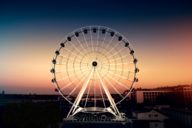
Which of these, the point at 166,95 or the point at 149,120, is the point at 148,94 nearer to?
the point at 166,95

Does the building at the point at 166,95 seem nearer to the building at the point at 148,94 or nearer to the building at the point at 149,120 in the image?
the building at the point at 148,94

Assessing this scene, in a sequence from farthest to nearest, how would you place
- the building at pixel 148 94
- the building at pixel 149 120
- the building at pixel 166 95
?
the building at pixel 148 94 → the building at pixel 166 95 → the building at pixel 149 120

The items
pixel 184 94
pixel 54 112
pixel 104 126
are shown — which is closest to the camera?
pixel 104 126

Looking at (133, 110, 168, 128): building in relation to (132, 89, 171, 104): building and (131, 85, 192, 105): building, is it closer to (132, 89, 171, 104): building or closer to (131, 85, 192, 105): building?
Answer: (131, 85, 192, 105): building

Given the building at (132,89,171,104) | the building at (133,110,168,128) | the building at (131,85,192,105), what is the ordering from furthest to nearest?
the building at (132,89,171,104)
the building at (131,85,192,105)
the building at (133,110,168,128)

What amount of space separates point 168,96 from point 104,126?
8127 cm

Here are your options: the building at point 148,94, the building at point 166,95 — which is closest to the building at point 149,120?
the building at point 166,95

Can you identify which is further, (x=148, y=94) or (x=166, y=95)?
A: (x=148, y=94)

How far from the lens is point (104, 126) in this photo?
1668 inches

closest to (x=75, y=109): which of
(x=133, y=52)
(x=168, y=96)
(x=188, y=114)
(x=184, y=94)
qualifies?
(x=133, y=52)

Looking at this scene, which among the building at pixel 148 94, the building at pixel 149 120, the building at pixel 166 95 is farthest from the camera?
the building at pixel 148 94

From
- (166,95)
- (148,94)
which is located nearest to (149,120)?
(166,95)

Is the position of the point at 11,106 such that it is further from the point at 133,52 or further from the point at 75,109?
the point at 133,52

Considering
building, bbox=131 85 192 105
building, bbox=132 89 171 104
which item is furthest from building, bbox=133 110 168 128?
building, bbox=132 89 171 104
